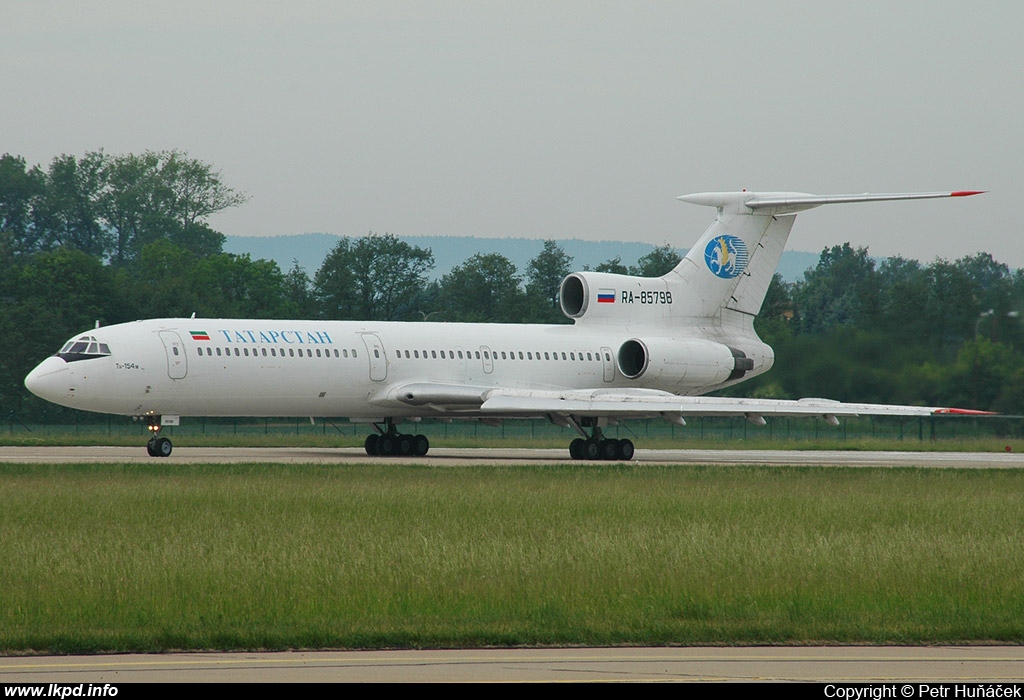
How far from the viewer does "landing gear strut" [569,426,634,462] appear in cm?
3691

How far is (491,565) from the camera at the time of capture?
48.4ft

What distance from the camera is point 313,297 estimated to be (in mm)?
81188

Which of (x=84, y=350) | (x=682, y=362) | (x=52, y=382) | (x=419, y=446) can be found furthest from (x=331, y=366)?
(x=682, y=362)

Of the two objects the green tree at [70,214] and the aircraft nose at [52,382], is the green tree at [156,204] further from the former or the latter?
the aircraft nose at [52,382]

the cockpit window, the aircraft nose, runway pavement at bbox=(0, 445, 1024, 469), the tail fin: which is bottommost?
runway pavement at bbox=(0, 445, 1024, 469)

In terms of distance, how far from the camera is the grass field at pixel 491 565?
37.6ft

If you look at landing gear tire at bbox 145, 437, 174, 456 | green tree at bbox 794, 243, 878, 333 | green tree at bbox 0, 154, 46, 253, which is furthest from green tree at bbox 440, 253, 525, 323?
landing gear tire at bbox 145, 437, 174, 456

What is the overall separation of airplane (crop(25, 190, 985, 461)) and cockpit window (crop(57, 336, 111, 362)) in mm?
41

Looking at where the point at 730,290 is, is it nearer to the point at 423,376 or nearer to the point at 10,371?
the point at 423,376

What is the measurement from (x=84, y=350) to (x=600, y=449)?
13.3 meters

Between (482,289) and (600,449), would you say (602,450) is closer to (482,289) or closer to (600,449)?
(600,449)

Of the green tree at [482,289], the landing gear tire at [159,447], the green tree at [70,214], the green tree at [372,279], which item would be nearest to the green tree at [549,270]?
the green tree at [482,289]

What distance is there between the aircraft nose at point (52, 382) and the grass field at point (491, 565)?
824 cm

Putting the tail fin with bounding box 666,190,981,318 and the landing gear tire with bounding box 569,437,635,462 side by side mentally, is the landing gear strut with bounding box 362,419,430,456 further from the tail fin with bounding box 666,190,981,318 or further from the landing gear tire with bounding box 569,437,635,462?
the tail fin with bounding box 666,190,981,318
